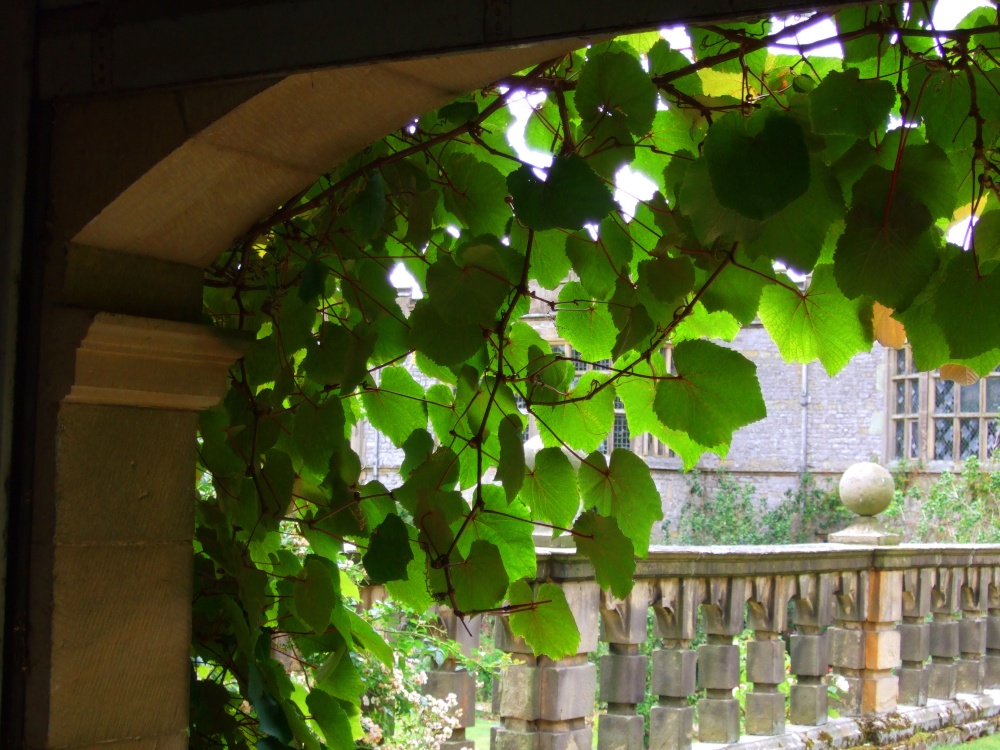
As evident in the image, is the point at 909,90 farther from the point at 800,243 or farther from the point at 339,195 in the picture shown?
the point at 339,195

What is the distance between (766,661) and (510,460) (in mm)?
3419

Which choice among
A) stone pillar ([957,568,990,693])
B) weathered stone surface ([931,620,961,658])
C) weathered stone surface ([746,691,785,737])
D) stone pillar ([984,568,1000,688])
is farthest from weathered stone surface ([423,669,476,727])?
stone pillar ([984,568,1000,688])

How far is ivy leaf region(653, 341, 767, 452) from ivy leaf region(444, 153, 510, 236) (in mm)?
288

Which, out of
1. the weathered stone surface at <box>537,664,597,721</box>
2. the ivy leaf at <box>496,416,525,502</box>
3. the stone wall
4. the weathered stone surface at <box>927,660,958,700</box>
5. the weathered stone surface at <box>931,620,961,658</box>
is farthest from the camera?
the stone wall

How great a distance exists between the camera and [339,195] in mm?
1416

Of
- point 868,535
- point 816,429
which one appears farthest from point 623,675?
point 816,429

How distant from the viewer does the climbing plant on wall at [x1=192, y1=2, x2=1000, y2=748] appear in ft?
3.42

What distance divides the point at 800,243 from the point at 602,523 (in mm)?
369

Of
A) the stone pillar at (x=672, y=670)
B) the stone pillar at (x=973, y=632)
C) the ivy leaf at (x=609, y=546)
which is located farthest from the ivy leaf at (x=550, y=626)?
the stone pillar at (x=973, y=632)

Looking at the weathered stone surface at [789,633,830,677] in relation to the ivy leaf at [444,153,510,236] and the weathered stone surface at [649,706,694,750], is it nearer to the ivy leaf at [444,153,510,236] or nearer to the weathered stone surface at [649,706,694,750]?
the weathered stone surface at [649,706,694,750]

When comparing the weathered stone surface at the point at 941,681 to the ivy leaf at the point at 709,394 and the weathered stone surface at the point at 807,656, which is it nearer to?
the weathered stone surface at the point at 807,656

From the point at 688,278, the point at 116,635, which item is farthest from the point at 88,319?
the point at 688,278

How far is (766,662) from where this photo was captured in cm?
431

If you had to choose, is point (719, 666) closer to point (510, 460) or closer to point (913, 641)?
point (913, 641)
